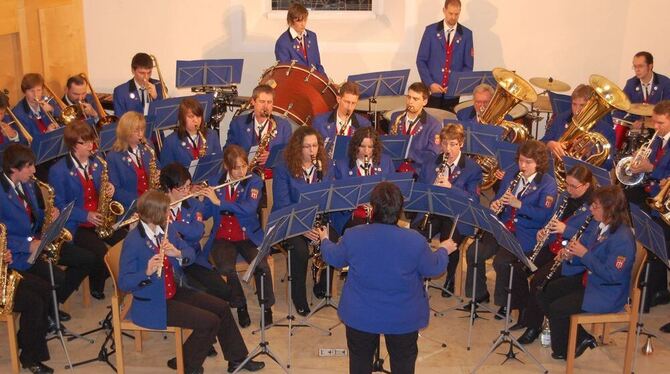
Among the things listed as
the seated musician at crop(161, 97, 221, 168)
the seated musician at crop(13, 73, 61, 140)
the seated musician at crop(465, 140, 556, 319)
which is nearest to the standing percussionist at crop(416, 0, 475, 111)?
the seated musician at crop(161, 97, 221, 168)

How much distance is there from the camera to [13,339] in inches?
240

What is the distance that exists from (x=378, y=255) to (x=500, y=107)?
3801 mm

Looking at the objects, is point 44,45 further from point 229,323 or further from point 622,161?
point 622,161

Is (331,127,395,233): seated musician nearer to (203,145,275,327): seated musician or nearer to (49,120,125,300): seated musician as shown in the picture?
(203,145,275,327): seated musician

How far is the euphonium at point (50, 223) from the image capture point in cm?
662

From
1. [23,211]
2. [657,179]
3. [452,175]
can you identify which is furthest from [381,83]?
[23,211]

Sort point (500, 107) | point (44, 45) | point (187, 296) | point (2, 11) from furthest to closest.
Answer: point (44, 45) → point (2, 11) → point (500, 107) → point (187, 296)

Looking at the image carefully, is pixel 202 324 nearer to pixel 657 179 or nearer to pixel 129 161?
pixel 129 161

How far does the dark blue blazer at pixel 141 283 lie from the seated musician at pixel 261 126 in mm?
2670

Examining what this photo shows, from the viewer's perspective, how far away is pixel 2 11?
31.8ft

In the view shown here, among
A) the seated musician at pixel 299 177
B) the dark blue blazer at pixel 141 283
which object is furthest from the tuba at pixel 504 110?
the dark blue blazer at pixel 141 283

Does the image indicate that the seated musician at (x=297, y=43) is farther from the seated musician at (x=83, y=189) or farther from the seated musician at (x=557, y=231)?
the seated musician at (x=557, y=231)

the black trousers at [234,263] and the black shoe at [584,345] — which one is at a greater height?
the black trousers at [234,263]

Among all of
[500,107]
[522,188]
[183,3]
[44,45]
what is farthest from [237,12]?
[522,188]
